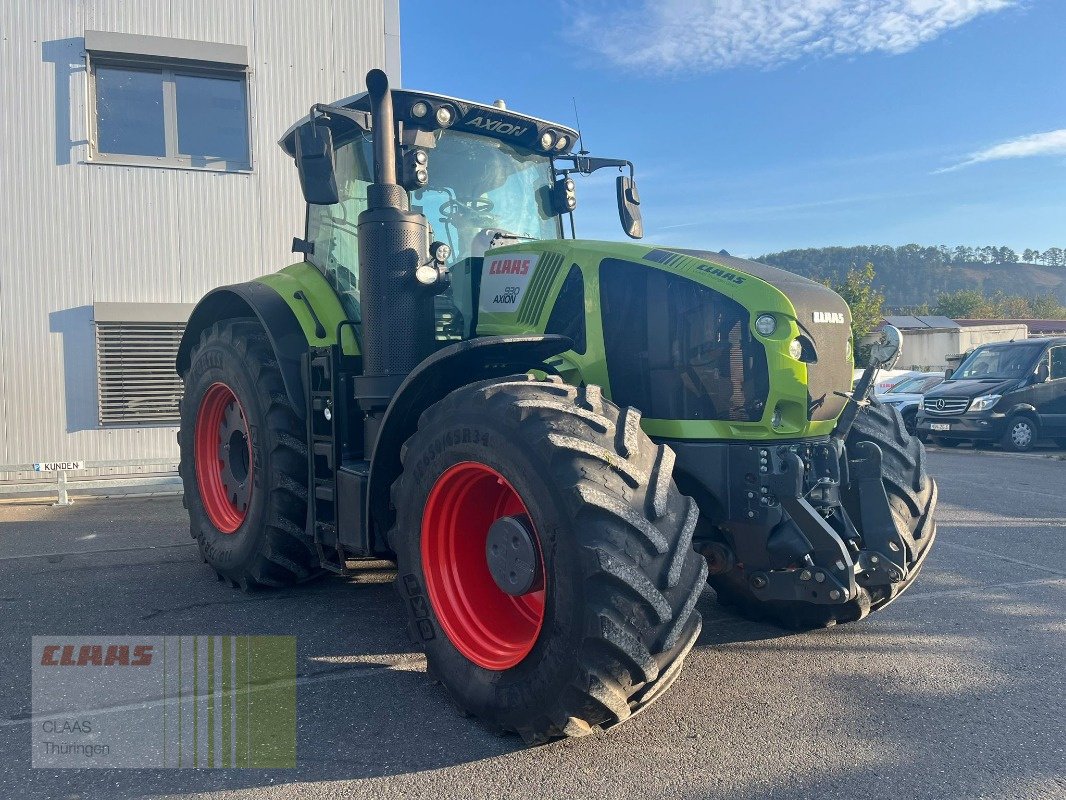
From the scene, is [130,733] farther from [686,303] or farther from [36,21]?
[36,21]

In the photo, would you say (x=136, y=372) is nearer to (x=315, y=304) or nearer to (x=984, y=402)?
(x=315, y=304)

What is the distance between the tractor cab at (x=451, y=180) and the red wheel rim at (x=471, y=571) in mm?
1105

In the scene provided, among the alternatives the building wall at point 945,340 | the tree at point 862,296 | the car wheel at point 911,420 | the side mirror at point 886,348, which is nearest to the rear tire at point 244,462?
the side mirror at point 886,348

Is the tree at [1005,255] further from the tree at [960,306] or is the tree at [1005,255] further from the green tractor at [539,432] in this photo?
the green tractor at [539,432]

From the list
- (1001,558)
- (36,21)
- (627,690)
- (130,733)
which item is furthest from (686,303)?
(36,21)

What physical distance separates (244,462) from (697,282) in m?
3.21

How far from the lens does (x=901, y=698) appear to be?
3.45m

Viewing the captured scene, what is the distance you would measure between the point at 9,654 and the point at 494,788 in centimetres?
267

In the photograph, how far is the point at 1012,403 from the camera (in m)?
13.8

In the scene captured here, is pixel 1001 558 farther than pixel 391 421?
Yes

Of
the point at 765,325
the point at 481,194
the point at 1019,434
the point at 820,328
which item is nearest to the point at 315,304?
the point at 481,194

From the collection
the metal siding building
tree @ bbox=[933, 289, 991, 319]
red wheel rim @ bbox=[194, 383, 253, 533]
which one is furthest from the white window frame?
tree @ bbox=[933, 289, 991, 319]

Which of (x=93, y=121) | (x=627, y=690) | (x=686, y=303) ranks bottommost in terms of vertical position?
(x=627, y=690)

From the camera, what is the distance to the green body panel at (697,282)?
3412 mm
